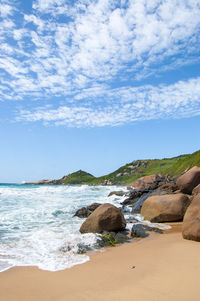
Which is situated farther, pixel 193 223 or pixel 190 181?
pixel 190 181

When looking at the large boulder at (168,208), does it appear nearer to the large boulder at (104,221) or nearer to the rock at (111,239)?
the large boulder at (104,221)

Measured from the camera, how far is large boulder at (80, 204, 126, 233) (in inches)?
378

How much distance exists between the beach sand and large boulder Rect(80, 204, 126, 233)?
9.31ft

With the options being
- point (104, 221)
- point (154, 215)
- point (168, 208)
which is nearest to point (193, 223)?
point (104, 221)

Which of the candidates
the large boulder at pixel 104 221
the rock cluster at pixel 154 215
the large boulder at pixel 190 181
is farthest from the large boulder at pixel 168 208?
the large boulder at pixel 190 181

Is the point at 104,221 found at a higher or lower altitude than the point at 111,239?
higher

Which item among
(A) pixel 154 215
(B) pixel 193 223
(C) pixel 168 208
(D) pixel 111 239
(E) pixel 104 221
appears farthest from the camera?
(A) pixel 154 215

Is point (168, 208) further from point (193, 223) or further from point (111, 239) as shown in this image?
point (111, 239)

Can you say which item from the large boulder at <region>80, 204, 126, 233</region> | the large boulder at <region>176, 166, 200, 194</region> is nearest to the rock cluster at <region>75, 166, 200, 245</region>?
the large boulder at <region>80, 204, 126, 233</region>

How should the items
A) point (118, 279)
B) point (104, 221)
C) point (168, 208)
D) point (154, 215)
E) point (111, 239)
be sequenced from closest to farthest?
point (118, 279) → point (111, 239) → point (104, 221) → point (168, 208) → point (154, 215)

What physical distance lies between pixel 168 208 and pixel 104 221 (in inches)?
159

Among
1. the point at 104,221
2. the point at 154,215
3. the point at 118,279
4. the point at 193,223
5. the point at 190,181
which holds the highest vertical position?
the point at 190,181

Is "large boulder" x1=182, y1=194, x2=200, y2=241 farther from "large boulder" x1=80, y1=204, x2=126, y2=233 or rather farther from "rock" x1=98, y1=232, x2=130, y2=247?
"large boulder" x1=80, y1=204, x2=126, y2=233

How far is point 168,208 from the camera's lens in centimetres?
1207
